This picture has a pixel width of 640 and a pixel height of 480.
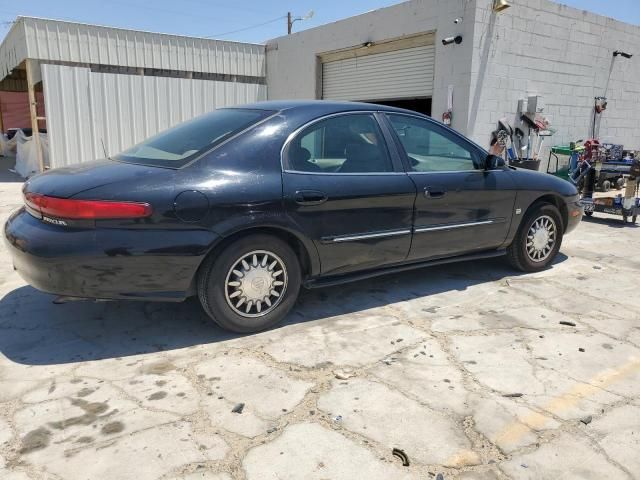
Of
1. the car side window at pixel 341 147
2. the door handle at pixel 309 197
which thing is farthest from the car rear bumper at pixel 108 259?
the car side window at pixel 341 147

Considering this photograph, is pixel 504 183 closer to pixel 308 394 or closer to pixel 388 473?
pixel 308 394

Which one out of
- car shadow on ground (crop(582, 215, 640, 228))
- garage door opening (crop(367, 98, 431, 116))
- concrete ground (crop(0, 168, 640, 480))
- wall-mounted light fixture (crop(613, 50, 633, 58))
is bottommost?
concrete ground (crop(0, 168, 640, 480))

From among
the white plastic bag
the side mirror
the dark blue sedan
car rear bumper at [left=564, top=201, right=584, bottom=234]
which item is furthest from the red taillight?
the white plastic bag

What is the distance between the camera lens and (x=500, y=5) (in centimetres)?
952

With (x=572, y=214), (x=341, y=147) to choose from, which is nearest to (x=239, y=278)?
(x=341, y=147)

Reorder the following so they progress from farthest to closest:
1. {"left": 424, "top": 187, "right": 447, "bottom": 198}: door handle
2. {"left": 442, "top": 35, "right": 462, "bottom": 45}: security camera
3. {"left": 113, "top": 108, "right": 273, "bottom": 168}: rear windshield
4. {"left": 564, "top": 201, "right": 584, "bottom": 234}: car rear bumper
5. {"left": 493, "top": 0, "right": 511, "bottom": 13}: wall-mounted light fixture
→ {"left": 442, "top": 35, "right": 462, "bottom": 45}: security camera
{"left": 493, "top": 0, "right": 511, "bottom": 13}: wall-mounted light fixture
{"left": 564, "top": 201, "right": 584, "bottom": 234}: car rear bumper
{"left": 424, "top": 187, "right": 447, "bottom": 198}: door handle
{"left": 113, "top": 108, "right": 273, "bottom": 168}: rear windshield

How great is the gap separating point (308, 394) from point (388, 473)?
2.39 feet

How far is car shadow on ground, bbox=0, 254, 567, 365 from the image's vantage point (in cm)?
333

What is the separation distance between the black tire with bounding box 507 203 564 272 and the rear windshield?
279cm

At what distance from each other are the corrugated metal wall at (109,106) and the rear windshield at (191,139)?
819 cm

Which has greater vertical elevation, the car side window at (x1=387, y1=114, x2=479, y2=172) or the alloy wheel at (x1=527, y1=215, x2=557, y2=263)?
the car side window at (x1=387, y1=114, x2=479, y2=172)

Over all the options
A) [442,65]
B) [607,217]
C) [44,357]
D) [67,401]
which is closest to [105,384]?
[67,401]

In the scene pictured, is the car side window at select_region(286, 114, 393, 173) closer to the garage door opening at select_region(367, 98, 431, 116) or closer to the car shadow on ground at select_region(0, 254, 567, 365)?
the car shadow on ground at select_region(0, 254, 567, 365)

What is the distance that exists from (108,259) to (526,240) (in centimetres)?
385
